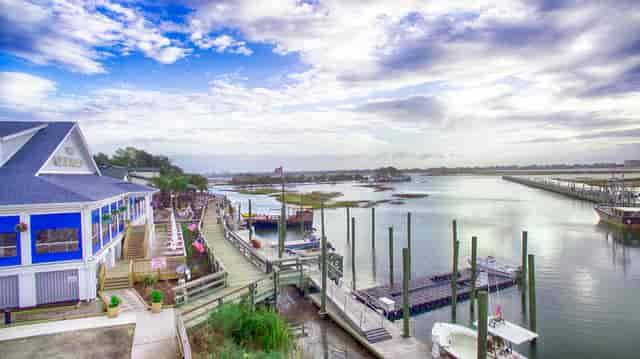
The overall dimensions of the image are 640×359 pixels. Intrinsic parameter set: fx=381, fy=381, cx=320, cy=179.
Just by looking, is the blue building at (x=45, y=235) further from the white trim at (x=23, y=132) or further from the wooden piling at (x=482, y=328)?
the wooden piling at (x=482, y=328)

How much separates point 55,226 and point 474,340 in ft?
55.8

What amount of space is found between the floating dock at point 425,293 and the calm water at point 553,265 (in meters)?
0.64

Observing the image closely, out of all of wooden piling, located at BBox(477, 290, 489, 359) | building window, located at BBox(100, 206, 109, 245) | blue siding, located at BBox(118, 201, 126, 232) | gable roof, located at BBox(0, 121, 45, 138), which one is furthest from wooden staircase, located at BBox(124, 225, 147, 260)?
wooden piling, located at BBox(477, 290, 489, 359)

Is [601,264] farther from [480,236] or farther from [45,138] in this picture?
[45,138]

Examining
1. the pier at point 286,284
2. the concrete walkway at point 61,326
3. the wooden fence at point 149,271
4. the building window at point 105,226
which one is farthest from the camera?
the wooden fence at point 149,271

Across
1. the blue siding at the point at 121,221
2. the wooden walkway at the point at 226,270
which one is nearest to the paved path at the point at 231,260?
the wooden walkway at the point at 226,270

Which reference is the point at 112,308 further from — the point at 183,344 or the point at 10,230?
the point at 183,344

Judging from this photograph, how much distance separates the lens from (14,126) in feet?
63.5

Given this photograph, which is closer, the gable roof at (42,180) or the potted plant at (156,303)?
the potted plant at (156,303)

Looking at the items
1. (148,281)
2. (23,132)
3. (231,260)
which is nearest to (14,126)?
(23,132)

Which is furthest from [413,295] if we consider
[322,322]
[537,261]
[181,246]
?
[537,261]

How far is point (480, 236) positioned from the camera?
45250mm

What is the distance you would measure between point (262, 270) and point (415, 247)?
23.1 meters

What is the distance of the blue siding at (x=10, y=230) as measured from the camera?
13852 millimetres
